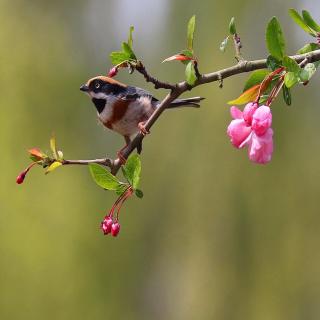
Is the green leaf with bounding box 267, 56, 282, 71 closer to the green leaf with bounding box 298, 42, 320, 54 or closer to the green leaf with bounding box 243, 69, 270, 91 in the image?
the green leaf with bounding box 243, 69, 270, 91

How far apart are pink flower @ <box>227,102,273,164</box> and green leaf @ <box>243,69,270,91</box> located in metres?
0.06

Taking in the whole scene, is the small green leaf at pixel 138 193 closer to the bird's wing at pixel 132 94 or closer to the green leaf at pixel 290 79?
the green leaf at pixel 290 79

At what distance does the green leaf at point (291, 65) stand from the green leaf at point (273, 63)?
33mm

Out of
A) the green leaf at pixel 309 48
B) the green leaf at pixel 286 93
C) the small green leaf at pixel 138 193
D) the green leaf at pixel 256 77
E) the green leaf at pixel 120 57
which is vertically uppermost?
the green leaf at pixel 120 57

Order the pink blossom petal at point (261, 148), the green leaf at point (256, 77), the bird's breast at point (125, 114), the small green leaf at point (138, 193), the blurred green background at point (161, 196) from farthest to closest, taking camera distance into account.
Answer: the blurred green background at point (161, 196), the bird's breast at point (125, 114), the small green leaf at point (138, 193), the green leaf at point (256, 77), the pink blossom petal at point (261, 148)

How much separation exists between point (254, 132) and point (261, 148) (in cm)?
6

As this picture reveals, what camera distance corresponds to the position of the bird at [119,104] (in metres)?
3.59

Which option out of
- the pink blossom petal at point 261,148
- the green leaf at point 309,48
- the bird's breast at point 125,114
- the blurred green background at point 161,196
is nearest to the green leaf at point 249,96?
the pink blossom petal at point 261,148

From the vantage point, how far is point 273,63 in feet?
5.67

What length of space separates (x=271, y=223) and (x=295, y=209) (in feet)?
2.87

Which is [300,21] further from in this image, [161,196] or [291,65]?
[161,196]

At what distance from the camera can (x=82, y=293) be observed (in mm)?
15547

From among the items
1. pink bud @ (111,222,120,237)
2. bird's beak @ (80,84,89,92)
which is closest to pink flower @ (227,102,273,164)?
pink bud @ (111,222,120,237)

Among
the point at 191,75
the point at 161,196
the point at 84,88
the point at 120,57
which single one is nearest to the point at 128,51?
the point at 120,57
